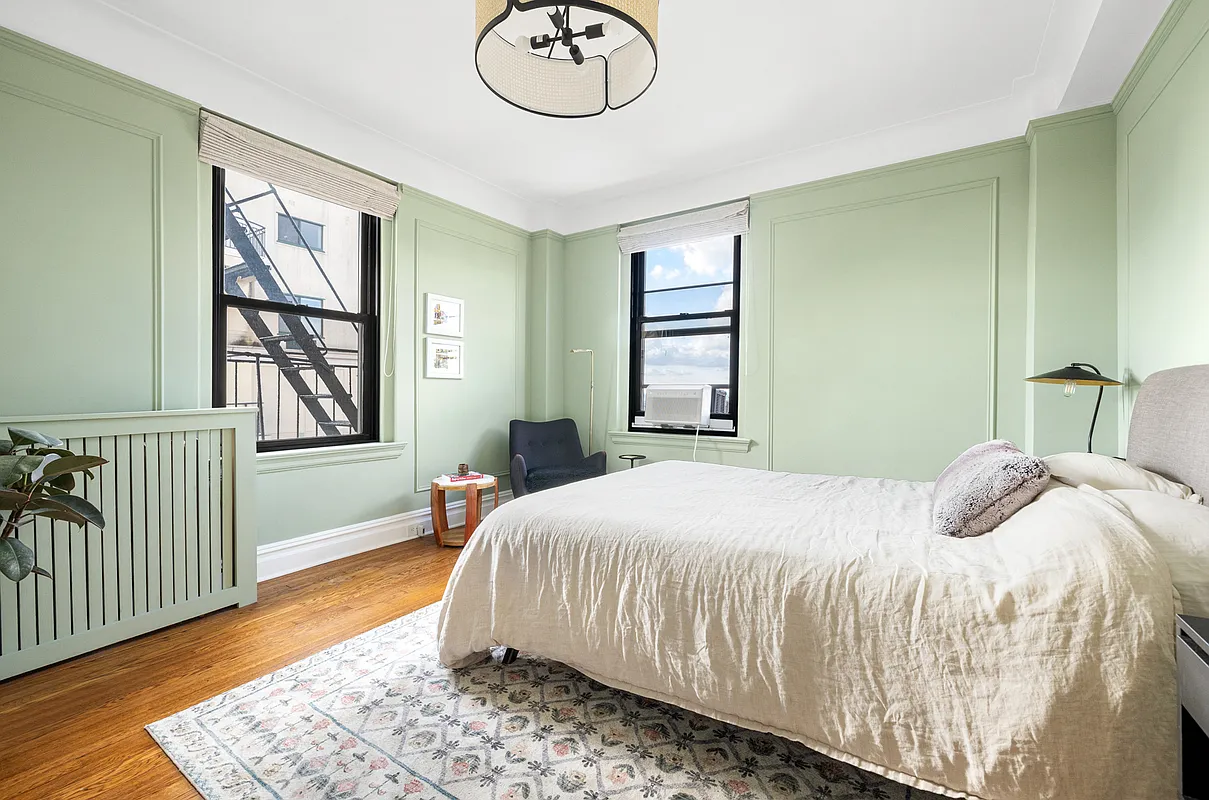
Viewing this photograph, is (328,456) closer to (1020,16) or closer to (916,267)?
(916,267)

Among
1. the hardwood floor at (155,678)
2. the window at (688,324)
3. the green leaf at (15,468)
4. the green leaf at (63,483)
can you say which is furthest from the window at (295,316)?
the window at (688,324)

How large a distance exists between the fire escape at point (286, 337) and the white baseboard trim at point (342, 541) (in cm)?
64

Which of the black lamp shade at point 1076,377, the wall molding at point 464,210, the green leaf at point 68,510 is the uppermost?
the wall molding at point 464,210

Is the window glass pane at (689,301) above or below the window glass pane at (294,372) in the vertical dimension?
above

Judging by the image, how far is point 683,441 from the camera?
424 cm

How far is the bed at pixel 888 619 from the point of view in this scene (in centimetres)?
107

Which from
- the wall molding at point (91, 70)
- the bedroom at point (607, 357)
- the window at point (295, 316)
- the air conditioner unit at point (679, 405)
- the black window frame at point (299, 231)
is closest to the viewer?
the bedroom at point (607, 357)

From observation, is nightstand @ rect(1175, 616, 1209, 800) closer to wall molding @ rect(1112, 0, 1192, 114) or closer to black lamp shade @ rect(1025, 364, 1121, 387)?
black lamp shade @ rect(1025, 364, 1121, 387)

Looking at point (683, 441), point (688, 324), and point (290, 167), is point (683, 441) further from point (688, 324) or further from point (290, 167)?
point (290, 167)

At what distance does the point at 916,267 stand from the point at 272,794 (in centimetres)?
385

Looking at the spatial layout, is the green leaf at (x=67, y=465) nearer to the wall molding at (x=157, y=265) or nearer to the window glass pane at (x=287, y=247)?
the wall molding at (x=157, y=265)

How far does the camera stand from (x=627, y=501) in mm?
2012

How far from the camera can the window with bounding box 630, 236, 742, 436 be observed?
4145 mm

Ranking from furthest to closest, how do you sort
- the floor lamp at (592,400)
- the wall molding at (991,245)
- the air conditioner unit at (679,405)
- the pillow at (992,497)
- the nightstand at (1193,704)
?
the floor lamp at (592,400)
the air conditioner unit at (679,405)
the wall molding at (991,245)
the pillow at (992,497)
the nightstand at (1193,704)
